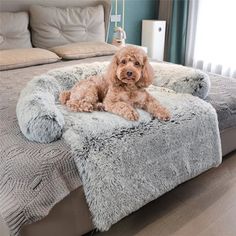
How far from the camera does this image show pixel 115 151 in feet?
4.21

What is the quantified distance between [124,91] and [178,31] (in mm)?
2731

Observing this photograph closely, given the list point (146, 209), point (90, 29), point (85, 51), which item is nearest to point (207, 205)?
point (146, 209)

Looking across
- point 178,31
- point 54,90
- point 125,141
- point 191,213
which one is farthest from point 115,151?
point 178,31

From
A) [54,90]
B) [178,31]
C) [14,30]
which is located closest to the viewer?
[54,90]

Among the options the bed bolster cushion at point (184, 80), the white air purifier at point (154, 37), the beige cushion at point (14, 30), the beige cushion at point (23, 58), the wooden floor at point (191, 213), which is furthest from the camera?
the white air purifier at point (154, 37)

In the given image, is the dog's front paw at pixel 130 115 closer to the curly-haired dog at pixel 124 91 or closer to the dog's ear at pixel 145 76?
the curly-haired dog at pixel 124 91

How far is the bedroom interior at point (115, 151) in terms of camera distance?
114 cm

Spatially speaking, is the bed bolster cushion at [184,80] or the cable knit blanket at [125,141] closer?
the cable knit blanket at [125,141]

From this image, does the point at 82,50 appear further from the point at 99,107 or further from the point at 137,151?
the point at 137,151

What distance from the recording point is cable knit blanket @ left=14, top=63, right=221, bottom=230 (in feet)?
4.01

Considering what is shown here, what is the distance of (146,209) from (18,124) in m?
0.87

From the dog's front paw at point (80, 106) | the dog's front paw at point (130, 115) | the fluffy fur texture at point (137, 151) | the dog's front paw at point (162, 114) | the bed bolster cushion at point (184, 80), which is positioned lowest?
the fluffy fur texture at point (137, 151)

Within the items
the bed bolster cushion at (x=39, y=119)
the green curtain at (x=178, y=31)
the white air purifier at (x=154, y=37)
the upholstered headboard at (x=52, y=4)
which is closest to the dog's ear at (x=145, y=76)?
the bed bolster cushion at (x=39, y=119)

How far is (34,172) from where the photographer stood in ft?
3.61
